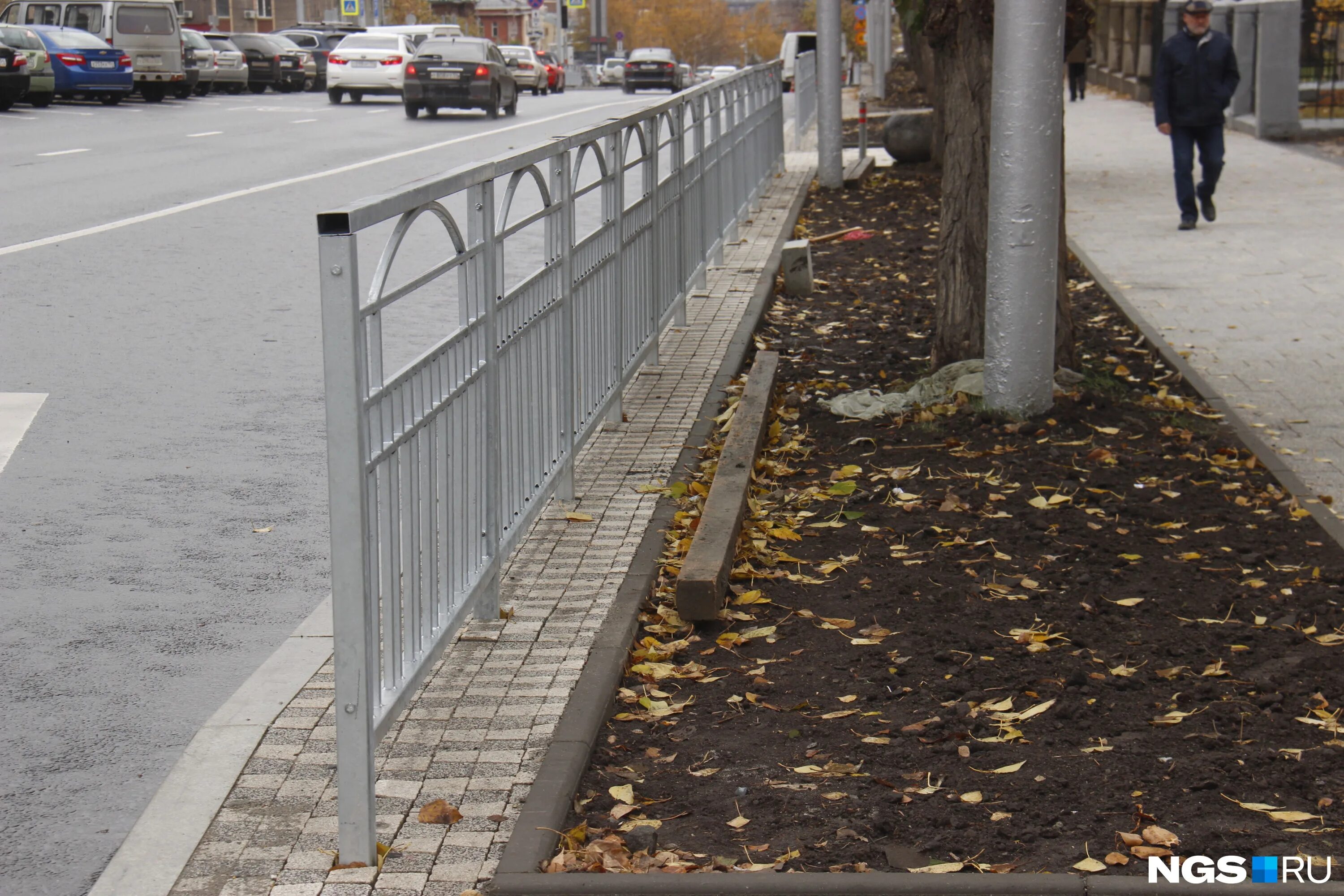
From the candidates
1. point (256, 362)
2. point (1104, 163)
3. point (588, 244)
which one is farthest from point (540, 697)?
point (1104, 163)

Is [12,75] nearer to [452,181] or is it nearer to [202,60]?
[202,60]

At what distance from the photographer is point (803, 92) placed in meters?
27.5

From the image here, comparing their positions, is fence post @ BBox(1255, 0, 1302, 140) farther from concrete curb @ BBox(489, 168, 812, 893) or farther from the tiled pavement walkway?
the tiled pavement walkway

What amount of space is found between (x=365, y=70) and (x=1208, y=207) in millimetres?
28767

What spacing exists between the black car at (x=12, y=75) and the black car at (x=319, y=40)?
2033cm

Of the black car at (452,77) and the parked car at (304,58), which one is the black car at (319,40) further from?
the black car at (452,77)

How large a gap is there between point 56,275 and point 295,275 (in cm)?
164

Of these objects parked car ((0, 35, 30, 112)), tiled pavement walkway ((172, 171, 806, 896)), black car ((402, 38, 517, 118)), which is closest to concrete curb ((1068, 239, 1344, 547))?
tiled pavement walkway ((172, 171, 806, 896))

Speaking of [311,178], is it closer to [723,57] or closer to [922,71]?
[922,71]

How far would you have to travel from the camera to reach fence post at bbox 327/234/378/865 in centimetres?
324

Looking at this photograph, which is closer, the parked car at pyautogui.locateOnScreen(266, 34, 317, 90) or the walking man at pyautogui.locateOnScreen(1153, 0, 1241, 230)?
the walking man at pyautogui.locateOnScreen(1153, 0, 1241, 230)

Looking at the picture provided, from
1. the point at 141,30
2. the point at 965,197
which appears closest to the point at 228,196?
the point at 965,197

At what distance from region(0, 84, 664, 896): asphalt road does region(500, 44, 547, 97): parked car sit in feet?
125

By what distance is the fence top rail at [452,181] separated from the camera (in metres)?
3.21
